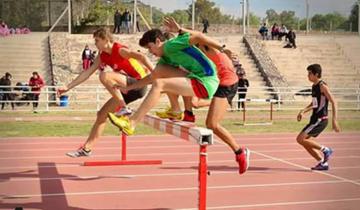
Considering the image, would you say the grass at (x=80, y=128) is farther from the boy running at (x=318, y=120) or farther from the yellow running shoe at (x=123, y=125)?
the yellow running shoe at (x=123, y=125)

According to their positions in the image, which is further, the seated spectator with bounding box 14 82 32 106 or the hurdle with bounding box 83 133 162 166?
the seated spectator with bounding box 14 82 32 106

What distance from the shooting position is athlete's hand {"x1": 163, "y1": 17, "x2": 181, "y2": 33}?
18.4 ft

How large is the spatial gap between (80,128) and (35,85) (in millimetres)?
2346

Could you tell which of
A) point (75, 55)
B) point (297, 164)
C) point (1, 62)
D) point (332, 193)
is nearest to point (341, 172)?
point (297, 164)

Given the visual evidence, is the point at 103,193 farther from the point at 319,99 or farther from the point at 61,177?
the point at 319,99

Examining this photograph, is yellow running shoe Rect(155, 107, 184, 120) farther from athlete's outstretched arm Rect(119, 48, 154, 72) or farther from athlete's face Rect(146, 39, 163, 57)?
athlete's face Rect(146, 39, 163, 57)

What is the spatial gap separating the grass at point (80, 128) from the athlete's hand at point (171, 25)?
7.77 metres

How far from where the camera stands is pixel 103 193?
6484mm

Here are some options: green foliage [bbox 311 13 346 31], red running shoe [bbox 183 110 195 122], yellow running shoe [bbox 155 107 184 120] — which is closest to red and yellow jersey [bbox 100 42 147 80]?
yellow running shoe [bbox 155 107 184 120]

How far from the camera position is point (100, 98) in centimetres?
2094

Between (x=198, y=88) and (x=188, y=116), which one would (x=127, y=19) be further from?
(x=198, y=88)

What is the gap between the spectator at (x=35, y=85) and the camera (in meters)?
15.9

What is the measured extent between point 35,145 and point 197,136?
7.53 metres

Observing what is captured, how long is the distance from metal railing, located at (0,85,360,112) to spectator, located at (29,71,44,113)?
0.58 feet
